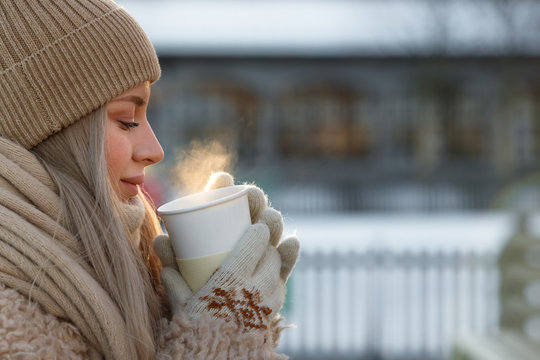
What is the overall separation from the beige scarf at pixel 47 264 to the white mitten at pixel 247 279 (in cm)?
16

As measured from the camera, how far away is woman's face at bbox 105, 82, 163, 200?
1182 millimetres

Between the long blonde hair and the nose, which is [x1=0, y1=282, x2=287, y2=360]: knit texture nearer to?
the long blonde hair

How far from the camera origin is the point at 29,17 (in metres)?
1.08

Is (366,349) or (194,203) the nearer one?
(194,203)

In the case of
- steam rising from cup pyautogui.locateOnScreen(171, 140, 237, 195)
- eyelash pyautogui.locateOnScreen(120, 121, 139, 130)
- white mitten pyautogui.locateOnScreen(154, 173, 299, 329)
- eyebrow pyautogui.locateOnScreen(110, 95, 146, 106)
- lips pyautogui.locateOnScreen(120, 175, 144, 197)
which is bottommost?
white mitten pyautogui.locateOnScreen(154, 173, 299, 329)

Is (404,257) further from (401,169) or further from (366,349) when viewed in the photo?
(401,169)

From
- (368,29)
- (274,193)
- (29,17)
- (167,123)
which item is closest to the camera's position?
(29,17)

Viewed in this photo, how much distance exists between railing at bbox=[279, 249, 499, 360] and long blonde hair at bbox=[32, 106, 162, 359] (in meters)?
3.69

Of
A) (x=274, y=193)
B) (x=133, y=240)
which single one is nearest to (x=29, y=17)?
(x=133, y=240)

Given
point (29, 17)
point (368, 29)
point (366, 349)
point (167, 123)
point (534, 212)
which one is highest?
point (368, 29)

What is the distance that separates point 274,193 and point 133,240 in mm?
15867

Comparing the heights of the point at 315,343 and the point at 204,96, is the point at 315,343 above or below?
below

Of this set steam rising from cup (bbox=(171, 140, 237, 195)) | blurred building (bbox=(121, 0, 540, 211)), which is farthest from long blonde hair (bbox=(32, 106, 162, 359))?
blurred building (bbox=(121, 0, 540, 211))

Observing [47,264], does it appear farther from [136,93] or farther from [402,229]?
[402,229]
